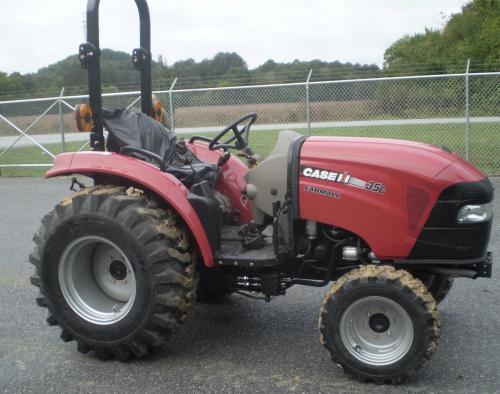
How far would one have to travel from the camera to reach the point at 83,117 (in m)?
3.82

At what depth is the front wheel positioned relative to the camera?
3205mm

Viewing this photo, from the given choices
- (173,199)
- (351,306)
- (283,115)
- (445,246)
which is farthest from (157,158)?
(283,115)

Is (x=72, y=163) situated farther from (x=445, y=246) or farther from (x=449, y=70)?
(x=449, y=70)

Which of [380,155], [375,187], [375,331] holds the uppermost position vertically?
[380,155]

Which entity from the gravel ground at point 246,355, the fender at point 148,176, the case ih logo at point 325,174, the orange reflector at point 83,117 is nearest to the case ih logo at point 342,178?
the case ih logo at point 325,174

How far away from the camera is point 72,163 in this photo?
150 inches

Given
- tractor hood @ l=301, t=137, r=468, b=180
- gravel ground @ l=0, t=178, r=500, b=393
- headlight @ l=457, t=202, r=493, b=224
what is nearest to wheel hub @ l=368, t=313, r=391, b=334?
gravel ground @ l=0, t=178, r=500, b=393

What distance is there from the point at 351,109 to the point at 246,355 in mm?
8622

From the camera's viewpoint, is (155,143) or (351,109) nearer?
(155,143)

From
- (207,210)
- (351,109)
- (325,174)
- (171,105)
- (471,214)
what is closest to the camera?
(471,214)

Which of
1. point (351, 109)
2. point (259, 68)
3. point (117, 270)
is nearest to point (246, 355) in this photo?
point (117, 270)

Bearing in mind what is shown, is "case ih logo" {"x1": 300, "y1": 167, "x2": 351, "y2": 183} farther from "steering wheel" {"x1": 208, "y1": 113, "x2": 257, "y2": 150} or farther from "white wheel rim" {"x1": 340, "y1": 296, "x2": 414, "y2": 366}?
"steering wheel" {"x1": 208, "y1": 113, "x2": 257, "y2": 150}

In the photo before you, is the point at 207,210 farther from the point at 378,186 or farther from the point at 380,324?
the point at 380,324

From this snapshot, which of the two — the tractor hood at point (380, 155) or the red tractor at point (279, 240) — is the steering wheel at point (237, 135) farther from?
the tractor hood at point (380, 155)
